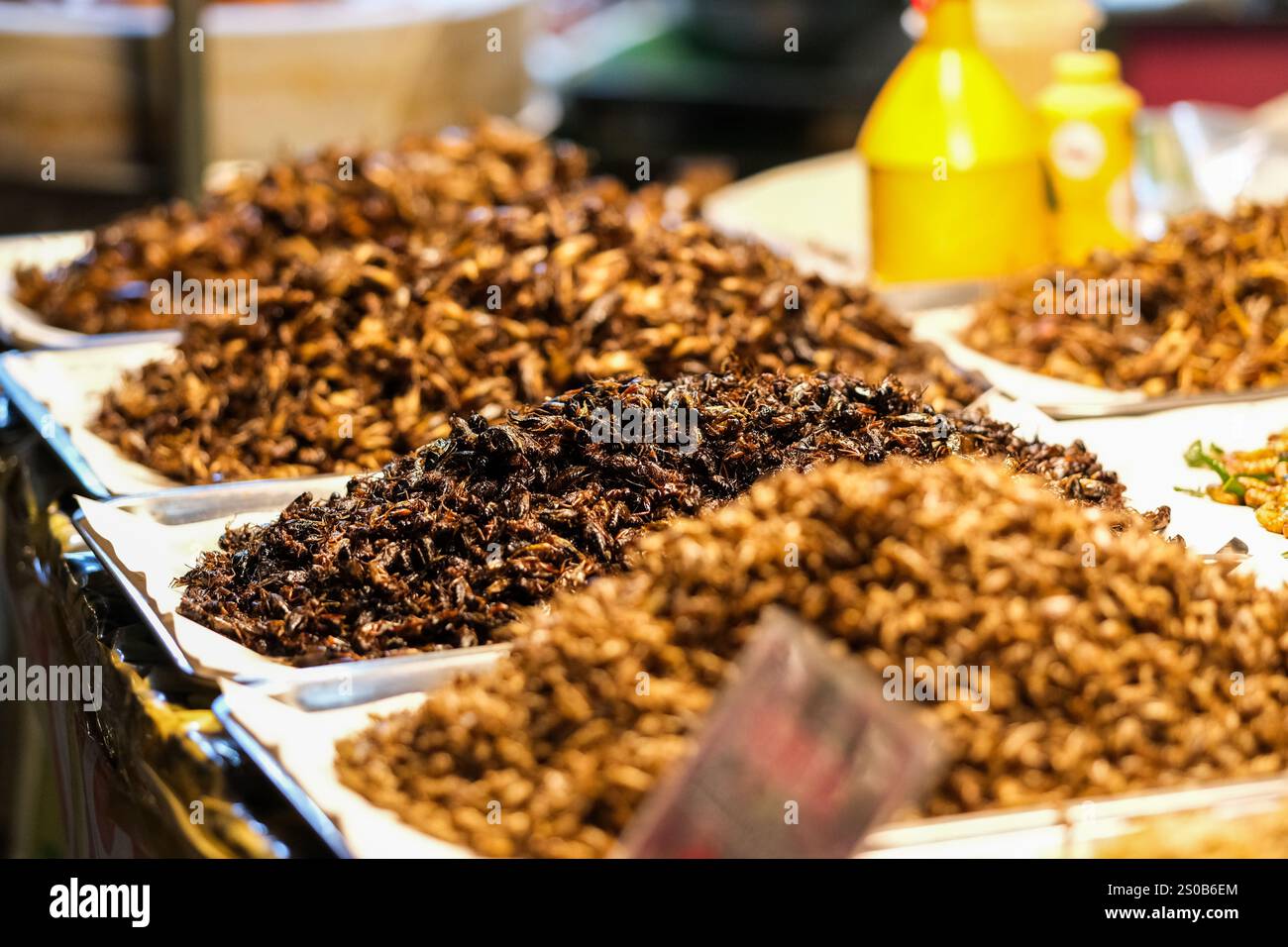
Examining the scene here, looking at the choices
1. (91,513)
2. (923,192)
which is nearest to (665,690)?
(91,513)

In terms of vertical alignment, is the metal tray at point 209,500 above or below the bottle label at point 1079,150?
below

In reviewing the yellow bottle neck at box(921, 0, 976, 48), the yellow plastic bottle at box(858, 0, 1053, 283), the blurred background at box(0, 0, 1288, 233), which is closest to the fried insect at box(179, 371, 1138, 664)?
the yellow plastic bottle at box(858, 0, 1053, 283)

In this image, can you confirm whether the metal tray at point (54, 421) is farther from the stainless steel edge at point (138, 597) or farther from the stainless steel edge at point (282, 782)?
the stainless steel edge at point (282, 782)

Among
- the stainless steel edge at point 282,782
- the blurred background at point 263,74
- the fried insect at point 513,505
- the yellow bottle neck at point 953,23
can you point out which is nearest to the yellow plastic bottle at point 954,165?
the yellow bottle neck at point 953,23

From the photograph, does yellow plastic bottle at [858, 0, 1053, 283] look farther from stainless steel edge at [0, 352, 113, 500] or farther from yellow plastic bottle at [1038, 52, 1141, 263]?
stainless steel edge at [0, 352, 113, 500]

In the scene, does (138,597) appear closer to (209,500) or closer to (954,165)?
(209,500)

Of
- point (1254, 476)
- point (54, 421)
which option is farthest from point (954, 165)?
point (54, 421)
